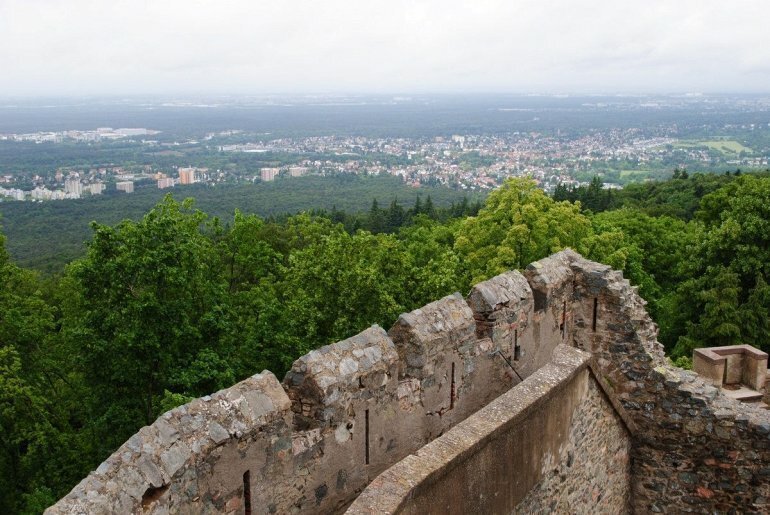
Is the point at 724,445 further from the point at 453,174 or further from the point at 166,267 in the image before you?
the point at 453,174

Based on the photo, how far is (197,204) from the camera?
112625mm

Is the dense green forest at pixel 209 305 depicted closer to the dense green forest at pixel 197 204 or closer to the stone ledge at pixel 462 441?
the stone ledge at pixel 462 441

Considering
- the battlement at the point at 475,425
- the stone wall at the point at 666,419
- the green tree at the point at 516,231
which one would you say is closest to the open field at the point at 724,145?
the green tree at the point at 516,231

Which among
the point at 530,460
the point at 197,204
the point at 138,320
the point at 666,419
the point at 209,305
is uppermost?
Result: the point at 530,460

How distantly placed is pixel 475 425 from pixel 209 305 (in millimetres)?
10992

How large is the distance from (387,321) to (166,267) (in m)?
6.49

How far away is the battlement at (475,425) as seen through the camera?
5711mm

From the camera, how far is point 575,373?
841 cm

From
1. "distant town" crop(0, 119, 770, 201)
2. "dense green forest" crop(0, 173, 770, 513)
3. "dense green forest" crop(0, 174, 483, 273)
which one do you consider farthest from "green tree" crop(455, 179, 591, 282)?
"distant town" crop(0, 119, 770, 201)

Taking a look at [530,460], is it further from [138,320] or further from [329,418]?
[138,320]

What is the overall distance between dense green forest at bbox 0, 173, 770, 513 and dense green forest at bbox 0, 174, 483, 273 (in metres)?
37.8

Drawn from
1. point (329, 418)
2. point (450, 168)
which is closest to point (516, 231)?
point (329, 418)

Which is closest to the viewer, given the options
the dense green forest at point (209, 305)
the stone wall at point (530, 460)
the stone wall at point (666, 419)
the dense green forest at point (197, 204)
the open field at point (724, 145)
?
the stone wall at point (530, 460)

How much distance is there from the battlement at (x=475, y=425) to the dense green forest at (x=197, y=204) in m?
51.2
